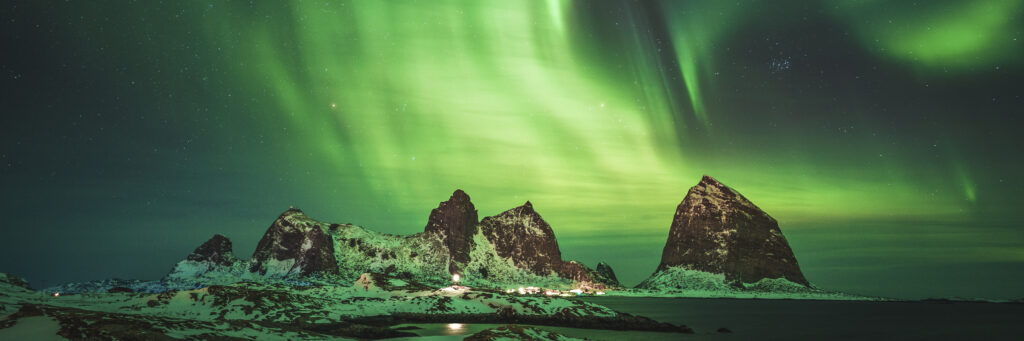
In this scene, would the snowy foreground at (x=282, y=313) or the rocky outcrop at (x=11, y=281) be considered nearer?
the snowy foreground at (x=282, y=313)

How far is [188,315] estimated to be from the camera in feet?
207

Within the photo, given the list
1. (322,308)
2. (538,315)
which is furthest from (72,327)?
(538,315)

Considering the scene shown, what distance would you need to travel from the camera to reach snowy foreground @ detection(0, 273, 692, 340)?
3130cm

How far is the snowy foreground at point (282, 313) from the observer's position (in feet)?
103

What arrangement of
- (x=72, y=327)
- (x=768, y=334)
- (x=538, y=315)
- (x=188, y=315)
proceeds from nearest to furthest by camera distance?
(x=72, y=327) < (x=188, y=315) < (x=768, y=334) < (x=538, y=315)

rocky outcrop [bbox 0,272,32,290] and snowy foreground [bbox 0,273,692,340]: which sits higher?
rocky outcrop [bbox 0,272,32,290]

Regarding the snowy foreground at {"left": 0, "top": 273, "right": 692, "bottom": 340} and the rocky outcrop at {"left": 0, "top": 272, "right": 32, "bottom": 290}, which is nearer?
the snowy foreground at {"left": 0, "top": 273, "right": 692, "bottom": 340}

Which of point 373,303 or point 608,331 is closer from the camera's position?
point 608,331

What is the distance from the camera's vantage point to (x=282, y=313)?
67.1 m

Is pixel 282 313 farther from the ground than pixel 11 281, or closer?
closer

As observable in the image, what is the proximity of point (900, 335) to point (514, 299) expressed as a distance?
2437 inches

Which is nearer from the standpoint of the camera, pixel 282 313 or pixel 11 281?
pixel 282 313

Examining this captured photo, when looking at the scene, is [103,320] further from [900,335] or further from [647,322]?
[900,335]

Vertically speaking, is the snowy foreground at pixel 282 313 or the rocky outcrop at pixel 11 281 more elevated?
the rocky outcrop at pixel 11 281
